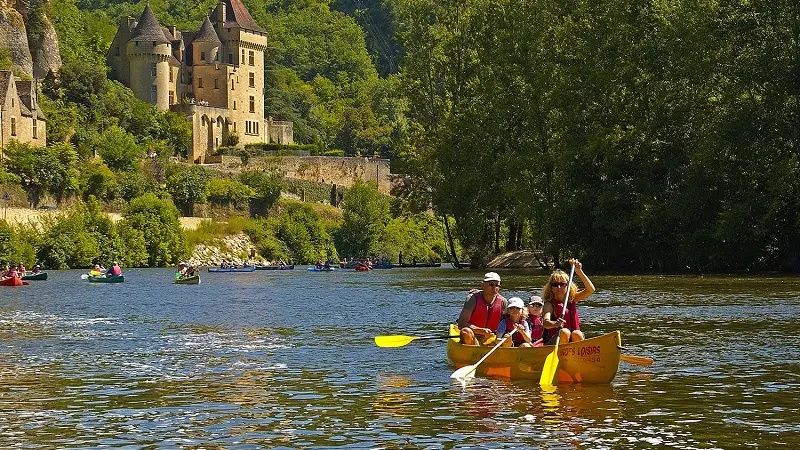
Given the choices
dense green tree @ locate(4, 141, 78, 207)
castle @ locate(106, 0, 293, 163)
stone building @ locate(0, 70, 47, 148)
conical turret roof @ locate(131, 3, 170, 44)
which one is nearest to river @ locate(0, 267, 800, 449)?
dense green tree @ locate(4, 141, 78, 207)

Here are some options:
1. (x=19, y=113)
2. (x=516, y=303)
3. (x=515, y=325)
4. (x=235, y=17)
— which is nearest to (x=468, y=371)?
(x=515, y=325)

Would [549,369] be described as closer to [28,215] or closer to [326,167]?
[28,215]

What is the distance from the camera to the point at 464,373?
21.5 meters

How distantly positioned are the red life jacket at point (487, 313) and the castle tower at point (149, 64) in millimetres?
128989

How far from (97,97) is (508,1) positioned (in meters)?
67.2

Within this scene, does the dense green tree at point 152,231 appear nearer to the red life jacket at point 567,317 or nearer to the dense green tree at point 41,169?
the dense green tree at point 41,169

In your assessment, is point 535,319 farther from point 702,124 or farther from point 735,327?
point 702,124

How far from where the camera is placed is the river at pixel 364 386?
645 inches

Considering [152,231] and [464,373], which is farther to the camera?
[152,231]

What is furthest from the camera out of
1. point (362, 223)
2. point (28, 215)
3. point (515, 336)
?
point (362, 223)

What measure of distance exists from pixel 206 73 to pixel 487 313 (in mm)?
139263

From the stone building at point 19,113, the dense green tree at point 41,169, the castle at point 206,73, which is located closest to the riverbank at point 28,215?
the dense green tree at point 41,169

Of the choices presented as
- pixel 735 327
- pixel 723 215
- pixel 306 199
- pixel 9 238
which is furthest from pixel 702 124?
pixel 306 199

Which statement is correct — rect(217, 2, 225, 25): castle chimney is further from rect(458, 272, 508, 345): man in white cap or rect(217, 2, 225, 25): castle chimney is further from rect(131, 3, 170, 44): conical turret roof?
rect(458, 272, 508, 345): man in white cap
